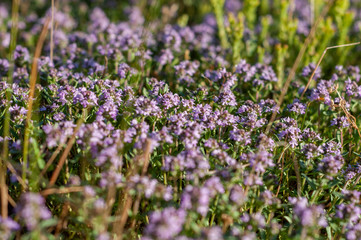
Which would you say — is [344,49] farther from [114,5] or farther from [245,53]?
[114,5]

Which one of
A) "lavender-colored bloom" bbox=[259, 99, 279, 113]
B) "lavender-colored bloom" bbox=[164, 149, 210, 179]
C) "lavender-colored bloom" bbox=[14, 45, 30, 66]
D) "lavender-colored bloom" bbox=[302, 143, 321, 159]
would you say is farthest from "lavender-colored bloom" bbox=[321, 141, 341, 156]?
"lavender-colored bloom" bbox=[14, 45, 30, 66]

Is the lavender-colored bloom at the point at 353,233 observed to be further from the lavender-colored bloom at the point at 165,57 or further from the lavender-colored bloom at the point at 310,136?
the lavender-colored bloom at the point at 165,57

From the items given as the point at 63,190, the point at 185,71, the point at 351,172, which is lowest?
the point at 63,190

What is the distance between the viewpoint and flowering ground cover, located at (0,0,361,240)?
2422mm

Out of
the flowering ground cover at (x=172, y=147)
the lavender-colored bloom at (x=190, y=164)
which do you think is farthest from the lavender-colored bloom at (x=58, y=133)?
the lavender-colored bloom at (x=190, y=164)

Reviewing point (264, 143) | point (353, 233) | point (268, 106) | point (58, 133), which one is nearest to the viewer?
point (353, 233)

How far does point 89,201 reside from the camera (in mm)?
2412

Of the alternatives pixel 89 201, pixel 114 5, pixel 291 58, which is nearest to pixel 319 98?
pixel 291 58

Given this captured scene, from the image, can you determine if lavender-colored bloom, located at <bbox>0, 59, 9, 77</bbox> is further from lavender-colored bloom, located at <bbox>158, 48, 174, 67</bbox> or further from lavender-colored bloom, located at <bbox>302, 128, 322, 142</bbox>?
lavender-colored bloom, located at <bbox>302, 128, 322, 142</bbox>

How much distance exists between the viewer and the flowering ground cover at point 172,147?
2.42m

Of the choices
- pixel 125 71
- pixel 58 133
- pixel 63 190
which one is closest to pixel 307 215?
pixel 63 190

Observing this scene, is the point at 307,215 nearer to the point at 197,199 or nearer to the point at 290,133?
the point at 197,199

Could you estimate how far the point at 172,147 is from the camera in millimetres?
3166

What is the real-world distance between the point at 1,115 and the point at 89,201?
140cm
